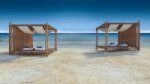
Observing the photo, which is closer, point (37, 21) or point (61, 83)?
point (61, 83)

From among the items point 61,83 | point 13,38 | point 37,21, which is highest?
point 37,21

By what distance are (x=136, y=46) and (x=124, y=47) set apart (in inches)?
35.6

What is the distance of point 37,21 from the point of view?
5059cm

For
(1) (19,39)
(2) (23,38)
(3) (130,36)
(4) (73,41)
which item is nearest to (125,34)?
(3) (130,36)

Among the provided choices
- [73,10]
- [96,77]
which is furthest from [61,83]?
[73,10]

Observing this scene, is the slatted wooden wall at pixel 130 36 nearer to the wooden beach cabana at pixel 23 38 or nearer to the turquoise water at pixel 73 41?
the wooden beach cabana at pixel 23 38

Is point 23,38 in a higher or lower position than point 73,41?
higher

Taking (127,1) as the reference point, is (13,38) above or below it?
below

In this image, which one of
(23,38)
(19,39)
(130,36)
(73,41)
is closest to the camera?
(19,39)

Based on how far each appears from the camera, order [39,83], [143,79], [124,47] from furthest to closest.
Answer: [124,47]
[143,79]
[39,83]

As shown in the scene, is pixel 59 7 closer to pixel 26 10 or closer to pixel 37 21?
pixel 26 10

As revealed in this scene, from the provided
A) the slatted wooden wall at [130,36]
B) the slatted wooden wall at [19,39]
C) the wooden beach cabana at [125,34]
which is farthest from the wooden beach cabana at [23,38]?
the slatted wooden wall at [130,36]

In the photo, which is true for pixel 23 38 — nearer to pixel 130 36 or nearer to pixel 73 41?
pixel 130 36

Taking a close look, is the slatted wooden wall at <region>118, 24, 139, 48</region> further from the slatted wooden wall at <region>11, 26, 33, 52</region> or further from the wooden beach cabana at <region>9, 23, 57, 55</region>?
the slatted wooden wall at <region>11, 26, 33, 52</region>
